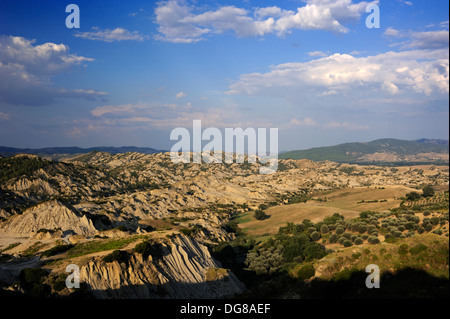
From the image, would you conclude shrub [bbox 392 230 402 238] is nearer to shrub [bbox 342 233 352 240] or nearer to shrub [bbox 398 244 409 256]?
shrub [bbox 342 233 352 240]

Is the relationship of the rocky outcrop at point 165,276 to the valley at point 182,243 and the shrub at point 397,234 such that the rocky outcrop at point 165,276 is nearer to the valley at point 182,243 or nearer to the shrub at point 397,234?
the valley at point 182,243

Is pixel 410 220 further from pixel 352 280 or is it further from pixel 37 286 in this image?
pixel 37 286

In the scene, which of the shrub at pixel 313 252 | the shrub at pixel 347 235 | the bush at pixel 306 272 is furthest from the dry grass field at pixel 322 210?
the bush at pixel 306 272

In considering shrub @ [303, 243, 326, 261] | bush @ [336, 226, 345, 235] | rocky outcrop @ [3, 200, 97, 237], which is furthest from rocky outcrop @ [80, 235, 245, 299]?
rocky outcrop @ [3, 200, 97, 237]

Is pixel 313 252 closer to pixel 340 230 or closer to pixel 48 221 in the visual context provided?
pixel 340 230
